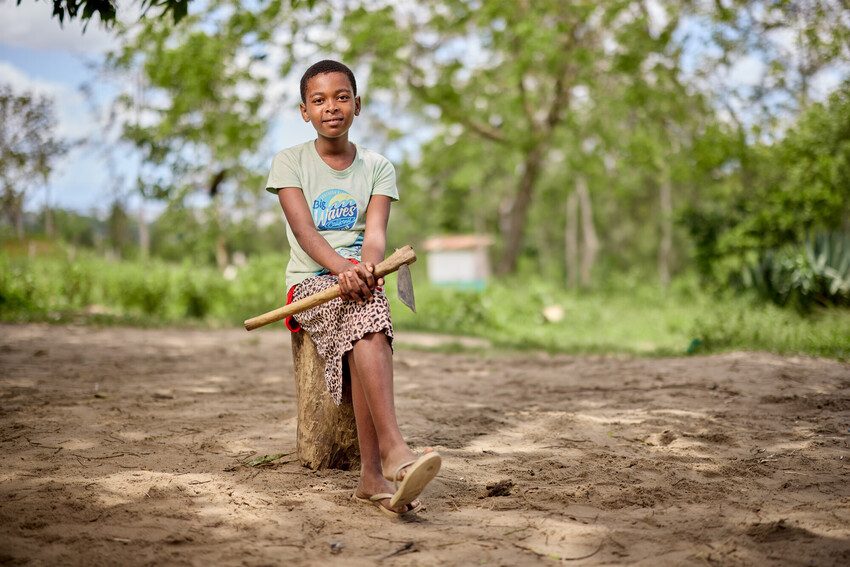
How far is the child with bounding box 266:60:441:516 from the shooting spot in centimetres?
296

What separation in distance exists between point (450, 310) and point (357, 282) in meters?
10.0

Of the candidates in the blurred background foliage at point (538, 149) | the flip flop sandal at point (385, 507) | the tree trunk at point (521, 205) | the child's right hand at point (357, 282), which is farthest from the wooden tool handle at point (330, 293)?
the tree trunk at point (521, 205)

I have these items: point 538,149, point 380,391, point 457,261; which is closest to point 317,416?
point 380,391

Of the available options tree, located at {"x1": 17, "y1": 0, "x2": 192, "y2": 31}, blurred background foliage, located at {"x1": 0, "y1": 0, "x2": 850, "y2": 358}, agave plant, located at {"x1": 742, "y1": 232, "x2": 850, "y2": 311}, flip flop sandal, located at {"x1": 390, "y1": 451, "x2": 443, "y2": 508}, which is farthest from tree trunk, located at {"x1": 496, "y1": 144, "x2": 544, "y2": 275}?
flip flop sandal, located at {"x1": 390, "y1": 451, "x2": 443, "y2": 508}

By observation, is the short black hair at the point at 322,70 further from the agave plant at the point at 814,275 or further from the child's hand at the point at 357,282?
the agave plant at the point at 814,275

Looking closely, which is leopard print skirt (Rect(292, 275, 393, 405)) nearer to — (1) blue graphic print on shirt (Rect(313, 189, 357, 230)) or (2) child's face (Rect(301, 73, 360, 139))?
(1) blue graphic print on shirt (Rect(313, 189, 357, 230))

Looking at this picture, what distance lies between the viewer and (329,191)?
3340mm

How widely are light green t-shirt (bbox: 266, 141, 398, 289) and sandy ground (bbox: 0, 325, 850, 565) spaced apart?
1012 mm

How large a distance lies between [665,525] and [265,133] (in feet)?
39.3

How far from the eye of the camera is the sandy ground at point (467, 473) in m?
2.51

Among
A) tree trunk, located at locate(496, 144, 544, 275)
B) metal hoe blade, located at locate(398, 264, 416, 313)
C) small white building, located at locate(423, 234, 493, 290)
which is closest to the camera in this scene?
metal hoe blade, located at locate(398, 264, 416, 313)

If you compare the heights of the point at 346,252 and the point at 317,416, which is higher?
the point at 346,252

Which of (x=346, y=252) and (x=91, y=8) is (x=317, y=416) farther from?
(x=91, y=8)

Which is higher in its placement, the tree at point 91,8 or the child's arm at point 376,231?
the tree at point 91,8
